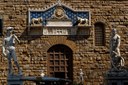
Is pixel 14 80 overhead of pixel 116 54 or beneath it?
beneath

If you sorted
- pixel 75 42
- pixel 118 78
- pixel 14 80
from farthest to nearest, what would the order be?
pixel 75 42, pixel 118 78, pixel 14 80

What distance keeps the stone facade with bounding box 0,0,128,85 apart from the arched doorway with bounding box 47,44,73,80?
29 centimetres

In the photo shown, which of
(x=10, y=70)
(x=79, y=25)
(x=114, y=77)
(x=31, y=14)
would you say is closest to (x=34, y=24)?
(x=31, y=14)

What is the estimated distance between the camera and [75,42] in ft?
92.6

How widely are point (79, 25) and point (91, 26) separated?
2.46 ft

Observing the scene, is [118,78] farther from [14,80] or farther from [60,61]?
[60,61]

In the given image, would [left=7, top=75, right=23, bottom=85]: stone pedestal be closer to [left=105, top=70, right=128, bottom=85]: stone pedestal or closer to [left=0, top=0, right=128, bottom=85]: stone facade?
[left=105, top=70, right=128, bottom=85]: stone pedestal

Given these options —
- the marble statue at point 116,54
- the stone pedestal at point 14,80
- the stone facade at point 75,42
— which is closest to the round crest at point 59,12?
the stone facade at point 75,42

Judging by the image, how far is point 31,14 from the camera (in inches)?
1108

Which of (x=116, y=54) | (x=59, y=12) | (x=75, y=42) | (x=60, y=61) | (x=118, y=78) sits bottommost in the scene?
(x=118, y=78)

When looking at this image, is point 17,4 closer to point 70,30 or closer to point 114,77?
point 70,30

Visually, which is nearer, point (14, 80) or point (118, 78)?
point (14, 80)

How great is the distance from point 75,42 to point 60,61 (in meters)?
1.37

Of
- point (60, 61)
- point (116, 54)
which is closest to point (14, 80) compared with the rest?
point (116, 54)
